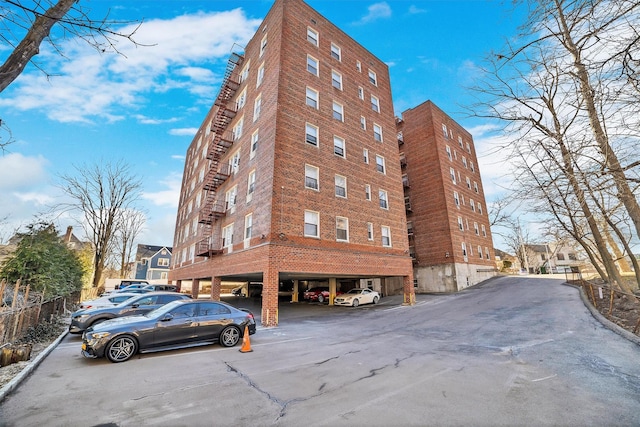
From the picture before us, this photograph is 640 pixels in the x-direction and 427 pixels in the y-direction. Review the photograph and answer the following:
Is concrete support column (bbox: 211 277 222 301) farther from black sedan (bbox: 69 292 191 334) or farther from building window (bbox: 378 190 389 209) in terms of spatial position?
building window (bbox: 378 190 389 209)

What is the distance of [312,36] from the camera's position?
2053 centimetres

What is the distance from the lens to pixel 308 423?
4.02 meters

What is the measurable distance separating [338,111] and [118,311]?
1754 centimetres

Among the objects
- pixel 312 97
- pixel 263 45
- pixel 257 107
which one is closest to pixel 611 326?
pixel 312 97

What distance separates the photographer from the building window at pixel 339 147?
19.4 meters

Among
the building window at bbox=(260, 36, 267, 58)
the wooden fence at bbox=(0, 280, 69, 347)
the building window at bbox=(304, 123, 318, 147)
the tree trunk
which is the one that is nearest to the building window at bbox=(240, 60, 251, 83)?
the building window at bbox=(260, 36, 267, 58)

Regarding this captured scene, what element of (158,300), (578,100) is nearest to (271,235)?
(158,300)

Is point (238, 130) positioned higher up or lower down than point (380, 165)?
higher up

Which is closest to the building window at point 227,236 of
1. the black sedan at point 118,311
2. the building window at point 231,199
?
the building window at point 231,199

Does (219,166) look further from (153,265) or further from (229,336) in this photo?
(153,265)

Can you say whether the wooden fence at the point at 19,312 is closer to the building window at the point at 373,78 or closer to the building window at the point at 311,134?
the building window at the point at 311,134

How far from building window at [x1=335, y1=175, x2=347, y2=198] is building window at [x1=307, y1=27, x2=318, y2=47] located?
33.3ft

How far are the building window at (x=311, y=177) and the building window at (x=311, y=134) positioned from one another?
5.80 feet

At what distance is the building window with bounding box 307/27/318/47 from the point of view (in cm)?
2021
